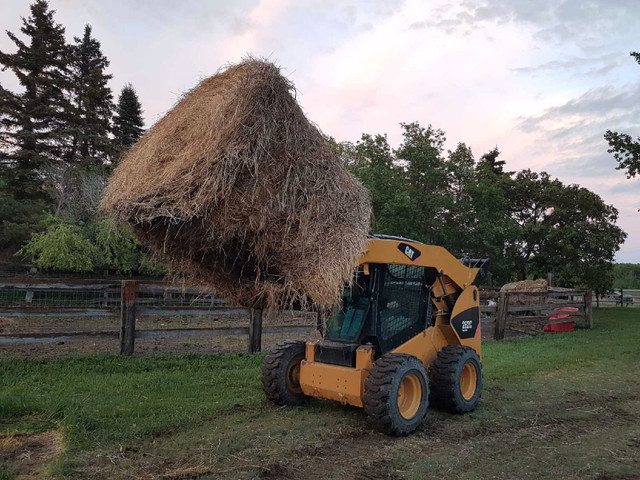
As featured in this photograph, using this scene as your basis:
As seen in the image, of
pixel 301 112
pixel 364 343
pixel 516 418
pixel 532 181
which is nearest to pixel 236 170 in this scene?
pixel 301 112

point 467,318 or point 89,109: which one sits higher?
point 89,109

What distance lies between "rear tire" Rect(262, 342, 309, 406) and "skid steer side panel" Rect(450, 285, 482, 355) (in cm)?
191

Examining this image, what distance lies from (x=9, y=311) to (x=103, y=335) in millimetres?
1324

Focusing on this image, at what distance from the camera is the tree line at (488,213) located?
2086 cm

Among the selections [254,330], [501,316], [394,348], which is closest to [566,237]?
[501,316]

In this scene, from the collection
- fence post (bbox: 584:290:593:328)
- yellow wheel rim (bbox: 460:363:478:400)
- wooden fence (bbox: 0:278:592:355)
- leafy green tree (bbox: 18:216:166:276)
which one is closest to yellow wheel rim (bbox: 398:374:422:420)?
yellow wheel rim (bbox: 460:363:478:400)

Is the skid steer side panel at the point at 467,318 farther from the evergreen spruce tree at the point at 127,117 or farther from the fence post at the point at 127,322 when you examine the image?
the evergreen spruce tree at the point at 127,117

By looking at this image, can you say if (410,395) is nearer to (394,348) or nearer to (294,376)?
(394,348)

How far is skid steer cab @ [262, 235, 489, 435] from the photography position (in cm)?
531

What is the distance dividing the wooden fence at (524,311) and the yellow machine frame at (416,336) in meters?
6.46

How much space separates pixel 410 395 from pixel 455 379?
703 mm

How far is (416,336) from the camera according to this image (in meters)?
6.10

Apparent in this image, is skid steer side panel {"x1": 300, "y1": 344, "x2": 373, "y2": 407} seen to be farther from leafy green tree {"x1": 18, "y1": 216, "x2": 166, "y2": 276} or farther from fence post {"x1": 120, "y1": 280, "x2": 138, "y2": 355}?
leafy green tree {"x1": 18, "y1": 216, "x2": 166, "y2": 276}

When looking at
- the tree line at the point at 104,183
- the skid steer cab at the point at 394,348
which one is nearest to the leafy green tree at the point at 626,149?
the tree line at the point at 104,183
